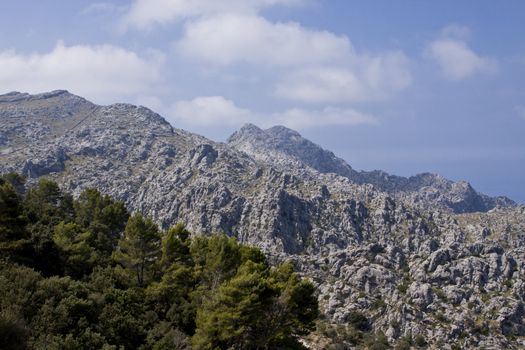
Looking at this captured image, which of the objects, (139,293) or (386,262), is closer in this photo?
(139,293)

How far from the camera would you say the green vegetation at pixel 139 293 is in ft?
107

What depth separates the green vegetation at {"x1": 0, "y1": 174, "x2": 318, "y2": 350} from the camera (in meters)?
32.6

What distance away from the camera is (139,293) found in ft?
165

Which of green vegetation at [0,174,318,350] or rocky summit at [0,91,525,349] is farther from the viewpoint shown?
rocky summit at [0,91,525,349]

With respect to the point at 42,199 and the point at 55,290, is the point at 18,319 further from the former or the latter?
the point at 42,199

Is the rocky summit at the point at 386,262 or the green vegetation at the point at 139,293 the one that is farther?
the rocky summit at the point at 386,262

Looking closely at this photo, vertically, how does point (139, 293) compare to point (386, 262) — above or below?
below

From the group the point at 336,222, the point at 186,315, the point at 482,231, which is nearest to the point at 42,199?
the point at 186,315

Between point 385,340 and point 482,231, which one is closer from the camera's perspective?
point 385,340

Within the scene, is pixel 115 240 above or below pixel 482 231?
below

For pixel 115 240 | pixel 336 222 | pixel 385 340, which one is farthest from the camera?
pixel 336 222

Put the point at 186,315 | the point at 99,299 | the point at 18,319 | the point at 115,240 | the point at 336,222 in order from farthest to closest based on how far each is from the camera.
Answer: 1. the point at 336,222
2. the point at 115,240
3. the point at 186,315
4. the point at 99,299
5. the point at 18,319

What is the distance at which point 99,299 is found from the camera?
129 feet

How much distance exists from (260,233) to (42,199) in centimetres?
10109
